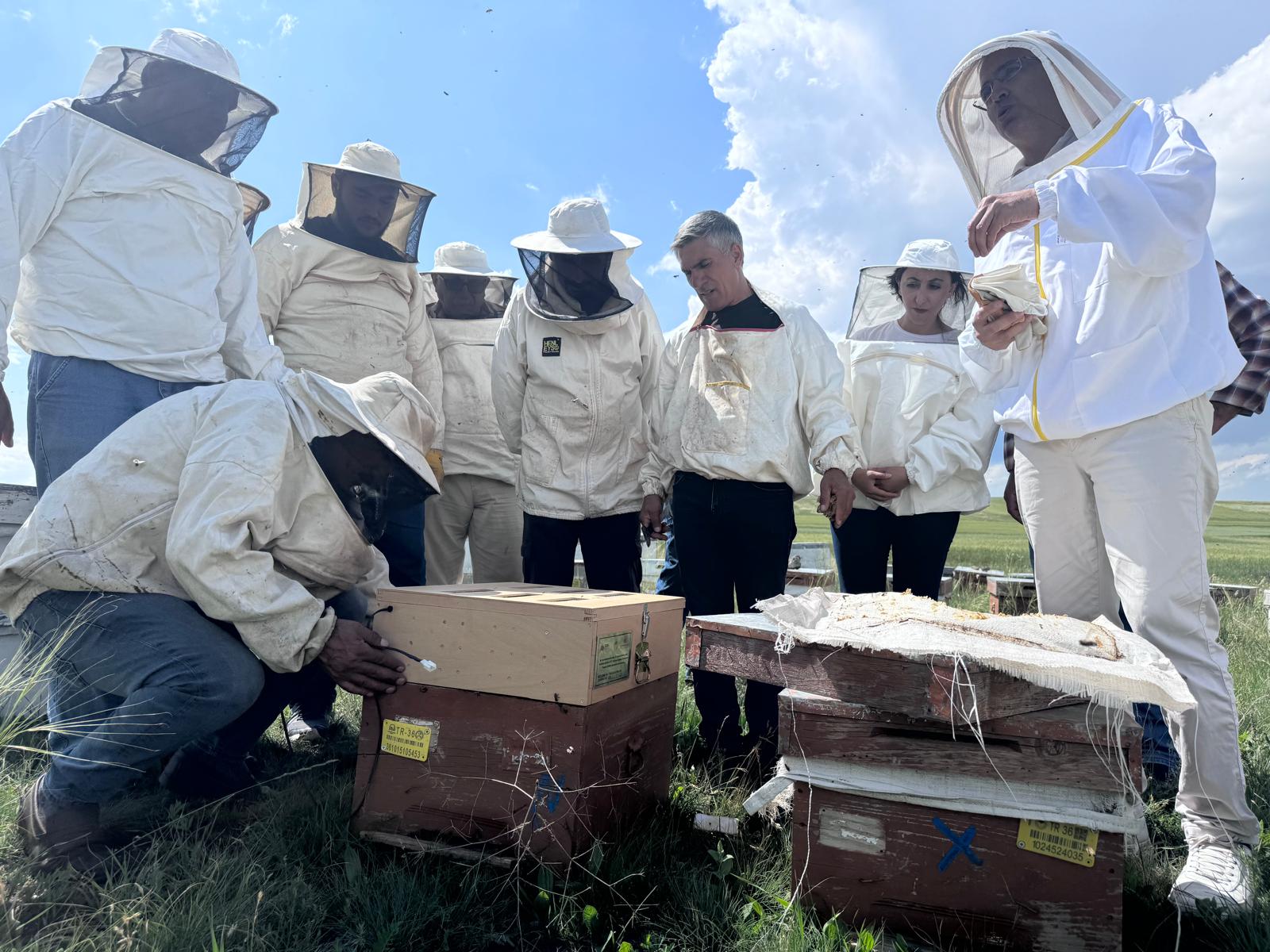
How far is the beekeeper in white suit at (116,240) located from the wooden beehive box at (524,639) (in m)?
1.37

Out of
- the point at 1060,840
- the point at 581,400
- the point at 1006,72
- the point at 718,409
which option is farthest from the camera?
the point at 581,400

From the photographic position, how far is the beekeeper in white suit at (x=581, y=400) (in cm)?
369

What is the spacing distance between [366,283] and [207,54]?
115 centimetres

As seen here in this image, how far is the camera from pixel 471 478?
4.62 metres

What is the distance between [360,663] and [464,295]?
310cm

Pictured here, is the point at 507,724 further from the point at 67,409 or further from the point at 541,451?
the point at 67,409

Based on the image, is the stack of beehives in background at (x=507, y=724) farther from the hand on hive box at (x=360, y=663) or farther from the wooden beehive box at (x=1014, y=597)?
the wooden beehive box at (x=1014, y=597)

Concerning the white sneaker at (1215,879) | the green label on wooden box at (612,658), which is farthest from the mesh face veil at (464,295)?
the white sneaker at (1215,879)

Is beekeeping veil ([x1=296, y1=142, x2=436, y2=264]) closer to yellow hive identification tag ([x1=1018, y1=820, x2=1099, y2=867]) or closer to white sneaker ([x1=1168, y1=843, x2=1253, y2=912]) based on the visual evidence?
yellow hive identification tag ([x1=1018, y1=820, x2=1099, y2=867])

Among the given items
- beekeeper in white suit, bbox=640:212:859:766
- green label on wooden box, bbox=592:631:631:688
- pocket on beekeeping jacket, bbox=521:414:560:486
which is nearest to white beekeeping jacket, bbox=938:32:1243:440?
beekeeper in white suit, bbox=640:212:859:766

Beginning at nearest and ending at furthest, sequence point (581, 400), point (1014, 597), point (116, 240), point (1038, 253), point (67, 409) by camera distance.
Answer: point (1038, 253), point (67, 409), point (116, 240), point (581, 400), point (1014, 597)

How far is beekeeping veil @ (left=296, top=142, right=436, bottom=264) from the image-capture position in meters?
4.02

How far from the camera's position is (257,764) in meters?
3.08

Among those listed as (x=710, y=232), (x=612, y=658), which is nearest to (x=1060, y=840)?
(x=612, y=658)
